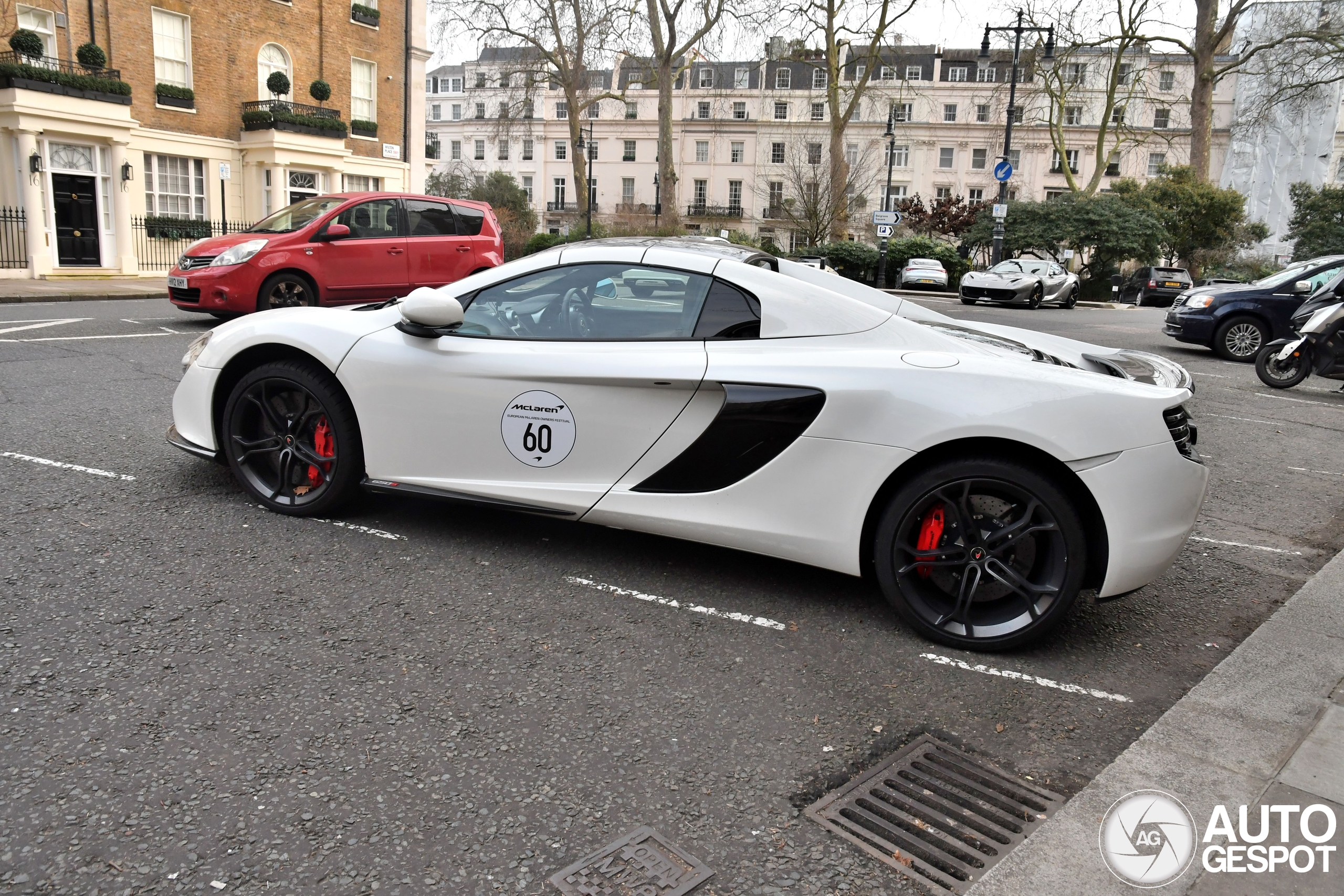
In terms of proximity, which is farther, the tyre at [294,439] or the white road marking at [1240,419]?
the white road marking at [1240,419]

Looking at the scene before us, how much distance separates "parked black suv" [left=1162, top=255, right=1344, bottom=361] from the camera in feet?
45.2

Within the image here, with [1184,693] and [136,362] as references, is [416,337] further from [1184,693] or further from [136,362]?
[136,362]

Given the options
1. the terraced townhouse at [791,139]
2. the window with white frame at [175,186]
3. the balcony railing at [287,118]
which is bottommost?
the window with white frame at [175,186]

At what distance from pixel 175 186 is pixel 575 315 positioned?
1050 inches

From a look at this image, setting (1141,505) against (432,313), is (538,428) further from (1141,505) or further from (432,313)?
(1141,505)

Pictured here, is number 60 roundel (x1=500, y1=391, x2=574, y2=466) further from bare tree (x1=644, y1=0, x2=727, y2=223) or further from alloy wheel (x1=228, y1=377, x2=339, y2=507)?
bare tree (x1=644, y1=0, x2=727, y2=223)

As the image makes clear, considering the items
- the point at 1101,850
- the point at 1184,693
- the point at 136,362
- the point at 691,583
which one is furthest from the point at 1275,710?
the point at 136,362

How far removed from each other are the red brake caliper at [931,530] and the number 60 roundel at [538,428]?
4.74 feet

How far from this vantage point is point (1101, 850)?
2.36 m

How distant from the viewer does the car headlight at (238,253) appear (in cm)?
1168

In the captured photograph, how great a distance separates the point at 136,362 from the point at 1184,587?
8.69m

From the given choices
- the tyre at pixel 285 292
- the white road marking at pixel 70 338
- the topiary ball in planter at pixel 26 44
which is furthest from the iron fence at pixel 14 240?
the tyre at pixel 285 292

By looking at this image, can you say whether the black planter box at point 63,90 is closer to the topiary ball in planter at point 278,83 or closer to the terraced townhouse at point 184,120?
the terraced townhouse at point 184,120

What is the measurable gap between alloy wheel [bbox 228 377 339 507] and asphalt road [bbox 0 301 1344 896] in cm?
19
